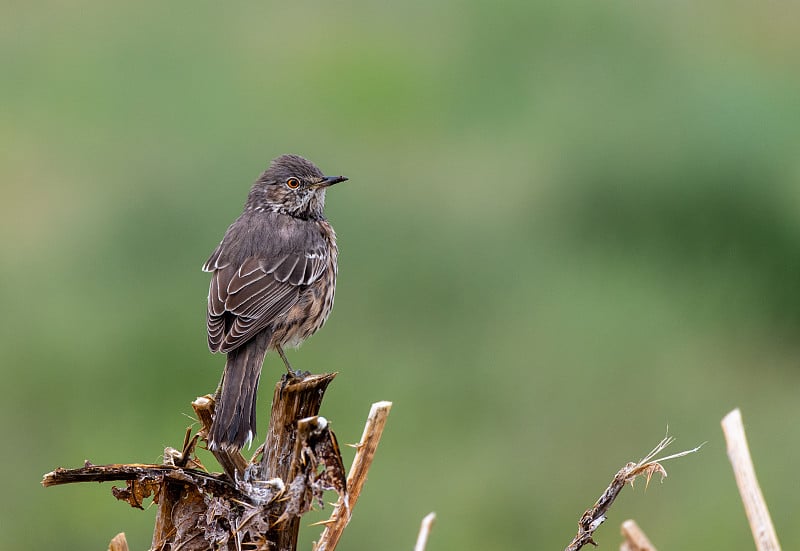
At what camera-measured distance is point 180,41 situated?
13.8 meters

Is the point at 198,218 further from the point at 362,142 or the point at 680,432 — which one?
the point at 680,432

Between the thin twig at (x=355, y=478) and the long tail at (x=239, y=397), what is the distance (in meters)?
0.78

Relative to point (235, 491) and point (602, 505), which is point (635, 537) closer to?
point (602, 505)

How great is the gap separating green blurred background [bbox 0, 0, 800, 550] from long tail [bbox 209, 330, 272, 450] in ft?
6.96

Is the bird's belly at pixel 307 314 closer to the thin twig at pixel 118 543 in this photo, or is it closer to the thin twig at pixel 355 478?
the thin twig at pixel 355 478

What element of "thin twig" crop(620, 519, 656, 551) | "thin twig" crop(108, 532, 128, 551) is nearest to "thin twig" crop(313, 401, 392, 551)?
"thin twig" crop(108, 532, 128, 551)

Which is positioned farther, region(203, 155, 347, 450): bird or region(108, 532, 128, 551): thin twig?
region(203, 155, 347, 450): bird

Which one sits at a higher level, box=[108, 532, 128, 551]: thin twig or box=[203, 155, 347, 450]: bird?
box=[203, 155, 347, 450]: bird

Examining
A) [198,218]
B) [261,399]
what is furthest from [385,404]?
[198,218]

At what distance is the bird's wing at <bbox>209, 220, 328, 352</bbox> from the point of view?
6.25 m

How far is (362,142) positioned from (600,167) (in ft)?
7.77

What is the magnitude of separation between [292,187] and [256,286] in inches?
36.0

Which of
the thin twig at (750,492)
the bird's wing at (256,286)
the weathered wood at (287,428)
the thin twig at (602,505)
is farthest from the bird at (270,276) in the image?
the thin twig at (750,492)

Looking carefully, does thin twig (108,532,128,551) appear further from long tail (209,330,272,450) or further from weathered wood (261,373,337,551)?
long tail (209,330,272,450)
